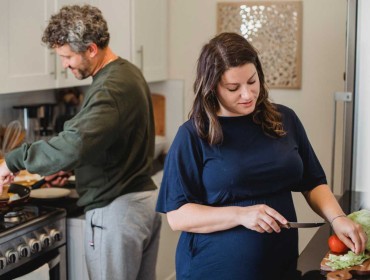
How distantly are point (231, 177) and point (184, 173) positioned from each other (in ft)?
0.44

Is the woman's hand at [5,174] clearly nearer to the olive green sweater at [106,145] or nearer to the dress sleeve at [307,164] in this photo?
the olive green sweater at [106,145]

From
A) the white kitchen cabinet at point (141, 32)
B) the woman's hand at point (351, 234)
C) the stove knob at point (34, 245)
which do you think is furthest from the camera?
the white kitchen cabinet at point (141, 32)

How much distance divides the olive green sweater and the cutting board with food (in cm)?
92

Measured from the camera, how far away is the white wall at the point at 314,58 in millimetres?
3648

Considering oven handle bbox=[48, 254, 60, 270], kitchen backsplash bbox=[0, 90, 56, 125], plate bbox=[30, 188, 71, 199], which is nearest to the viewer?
oven handle bbox=[48, 254, 60, 270]

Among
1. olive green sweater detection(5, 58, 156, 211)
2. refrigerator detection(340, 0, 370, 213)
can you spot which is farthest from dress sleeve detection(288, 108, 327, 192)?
olive green sweater detection(5, 58, 156, 211)

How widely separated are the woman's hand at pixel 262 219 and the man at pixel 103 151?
0.75m

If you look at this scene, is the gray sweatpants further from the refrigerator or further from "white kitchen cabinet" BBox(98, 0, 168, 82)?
"white kitchen cabinet" BBox(98, 0, 168, 82)

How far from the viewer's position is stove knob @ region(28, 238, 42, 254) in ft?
8.14

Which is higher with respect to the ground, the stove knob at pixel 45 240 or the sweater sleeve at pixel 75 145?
the sweater sleeve at pixel 75 145

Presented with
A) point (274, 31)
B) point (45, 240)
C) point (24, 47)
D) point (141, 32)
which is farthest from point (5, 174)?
point (274, 31)

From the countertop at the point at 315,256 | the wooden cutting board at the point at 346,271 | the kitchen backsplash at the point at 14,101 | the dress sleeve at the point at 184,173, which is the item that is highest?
the kitchen backsplash at the point at 14,101

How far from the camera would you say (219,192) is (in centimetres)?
185

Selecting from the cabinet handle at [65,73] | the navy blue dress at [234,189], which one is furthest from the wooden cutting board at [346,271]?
the cabinet handle at [65,73]
